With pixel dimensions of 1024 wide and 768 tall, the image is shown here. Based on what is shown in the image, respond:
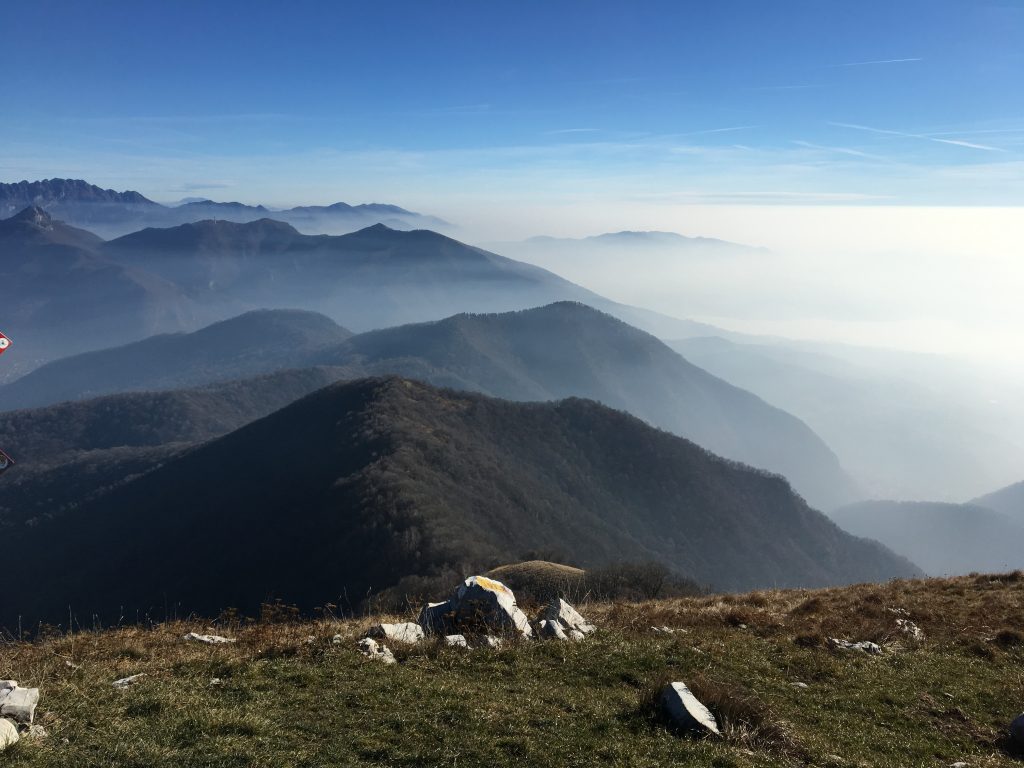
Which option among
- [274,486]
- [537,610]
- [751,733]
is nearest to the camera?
[751,733]

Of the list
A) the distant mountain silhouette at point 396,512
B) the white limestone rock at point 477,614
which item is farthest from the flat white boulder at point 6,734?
the distant mountain silhouette at point 396,512

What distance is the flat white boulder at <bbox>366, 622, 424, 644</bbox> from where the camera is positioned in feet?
38.8

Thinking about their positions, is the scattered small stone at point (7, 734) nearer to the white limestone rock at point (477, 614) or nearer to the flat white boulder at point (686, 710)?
the white limestone rock at point (477, 614)

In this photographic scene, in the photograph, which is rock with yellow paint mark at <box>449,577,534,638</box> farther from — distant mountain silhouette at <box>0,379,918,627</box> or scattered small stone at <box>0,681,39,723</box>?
distant mountain silhouette at <box>0,379,918,627</box>

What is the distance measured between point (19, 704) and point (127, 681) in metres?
1.69

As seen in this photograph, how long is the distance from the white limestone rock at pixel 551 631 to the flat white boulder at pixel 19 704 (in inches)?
322

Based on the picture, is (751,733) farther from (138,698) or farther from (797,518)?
(797,518)

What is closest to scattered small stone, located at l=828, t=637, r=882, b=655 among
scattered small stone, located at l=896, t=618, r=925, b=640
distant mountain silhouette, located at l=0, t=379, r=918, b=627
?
scattered small stone, located at l=896, t=618, r=925, b=640

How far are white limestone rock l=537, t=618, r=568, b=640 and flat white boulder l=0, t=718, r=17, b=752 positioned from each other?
8322 millimetres

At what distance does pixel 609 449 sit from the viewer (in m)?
161

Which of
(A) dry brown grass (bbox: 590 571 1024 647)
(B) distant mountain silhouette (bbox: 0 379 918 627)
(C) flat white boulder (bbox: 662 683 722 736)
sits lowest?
(B) distant mountain silhouette (bbox: 0 379 918 627)

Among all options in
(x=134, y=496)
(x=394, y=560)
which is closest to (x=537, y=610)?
(x=394, y=560)

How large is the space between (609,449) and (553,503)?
4005cm

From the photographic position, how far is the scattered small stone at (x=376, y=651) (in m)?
10.8
